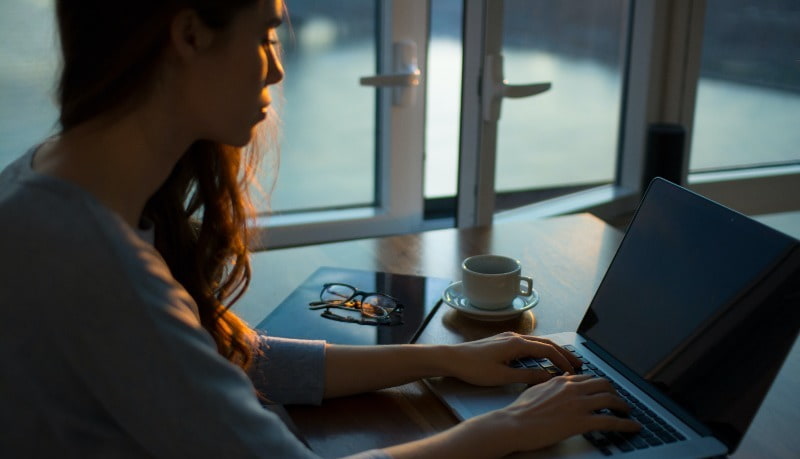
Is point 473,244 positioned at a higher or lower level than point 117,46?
lower

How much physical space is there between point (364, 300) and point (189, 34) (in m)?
0.57

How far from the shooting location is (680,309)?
985mm

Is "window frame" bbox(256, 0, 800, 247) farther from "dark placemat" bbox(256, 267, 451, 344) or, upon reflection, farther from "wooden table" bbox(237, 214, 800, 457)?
"dark placemat" bbox(256, 267, 451, 344)

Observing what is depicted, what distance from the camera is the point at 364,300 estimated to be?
127 centimetres

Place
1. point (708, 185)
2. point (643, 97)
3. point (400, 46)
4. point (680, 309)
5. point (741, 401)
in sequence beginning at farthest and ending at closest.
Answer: point (708, 185), point (643, 97), point (400, 46), point (680, 309), point (741, 401)

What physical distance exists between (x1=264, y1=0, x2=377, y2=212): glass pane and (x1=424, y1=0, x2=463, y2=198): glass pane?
169 millimetres

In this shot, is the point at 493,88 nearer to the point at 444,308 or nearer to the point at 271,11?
the point at 444,308

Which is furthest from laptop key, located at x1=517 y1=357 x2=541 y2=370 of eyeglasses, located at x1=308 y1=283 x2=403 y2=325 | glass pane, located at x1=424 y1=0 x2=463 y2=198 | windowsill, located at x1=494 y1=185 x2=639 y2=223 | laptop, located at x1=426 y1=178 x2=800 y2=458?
Result: windowsill, located at x1=494 y1=185 x2=639 y2=223

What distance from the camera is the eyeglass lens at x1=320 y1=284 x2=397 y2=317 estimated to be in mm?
1241

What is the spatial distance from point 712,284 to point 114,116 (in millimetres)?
659

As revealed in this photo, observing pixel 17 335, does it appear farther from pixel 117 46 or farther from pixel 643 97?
pixel 643 97

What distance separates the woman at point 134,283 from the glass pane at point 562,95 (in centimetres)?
164

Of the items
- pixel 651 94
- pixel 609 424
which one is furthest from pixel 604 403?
pixel 651 94

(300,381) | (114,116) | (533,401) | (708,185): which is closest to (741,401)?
(533,401)
